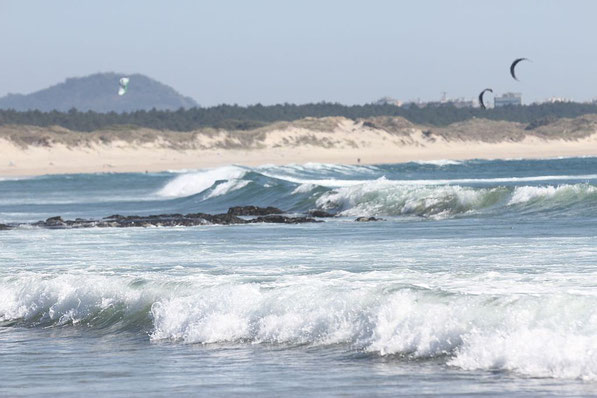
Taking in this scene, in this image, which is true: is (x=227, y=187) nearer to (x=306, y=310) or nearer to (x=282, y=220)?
(x=282, y=220)

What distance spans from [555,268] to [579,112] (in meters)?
138

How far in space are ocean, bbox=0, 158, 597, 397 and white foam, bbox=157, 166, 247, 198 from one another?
79.2 feet

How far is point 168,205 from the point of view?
133ft

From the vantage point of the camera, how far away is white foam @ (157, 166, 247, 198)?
48.5 m

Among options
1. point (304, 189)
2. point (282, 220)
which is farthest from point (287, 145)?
point (282, 220)

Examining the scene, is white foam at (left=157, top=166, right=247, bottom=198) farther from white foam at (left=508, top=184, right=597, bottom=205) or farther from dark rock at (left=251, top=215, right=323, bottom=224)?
white foam at (left=508, top=184, right=597, bottom=205)

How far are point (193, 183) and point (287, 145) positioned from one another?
42.7 m

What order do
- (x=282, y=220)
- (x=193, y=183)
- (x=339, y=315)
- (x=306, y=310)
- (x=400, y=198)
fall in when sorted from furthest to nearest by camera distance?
(x=193, y=183) < (x=400, y=198) < (x=282, y=220) < (x=306, y=310) < (x=339, y=315)

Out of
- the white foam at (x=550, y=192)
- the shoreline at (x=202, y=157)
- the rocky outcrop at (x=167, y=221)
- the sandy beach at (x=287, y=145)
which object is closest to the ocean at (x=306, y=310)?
the rocky outcrop at (x=167, y=221)

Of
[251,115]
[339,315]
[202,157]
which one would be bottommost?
[339,315]

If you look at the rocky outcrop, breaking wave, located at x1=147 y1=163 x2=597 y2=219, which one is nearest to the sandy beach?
breaking wave, located at x1=147 y1=163 x2=597 y2=219

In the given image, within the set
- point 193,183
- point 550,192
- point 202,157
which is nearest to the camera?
point 550,192

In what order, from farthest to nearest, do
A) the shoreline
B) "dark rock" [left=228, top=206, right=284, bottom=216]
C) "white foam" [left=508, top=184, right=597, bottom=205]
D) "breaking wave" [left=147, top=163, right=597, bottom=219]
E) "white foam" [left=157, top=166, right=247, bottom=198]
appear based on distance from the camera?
the shoreline, "white foam" [left=157, top=166, right=247, bottom=198], "dark rock" [left=228, top=206, right=284, bottom=216], "breaking wave" [left=147, top=163, right=597, bottom=219], "white foam" [left=508, top=184, right=597, bottom=205]

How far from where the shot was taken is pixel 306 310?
1195 cm
